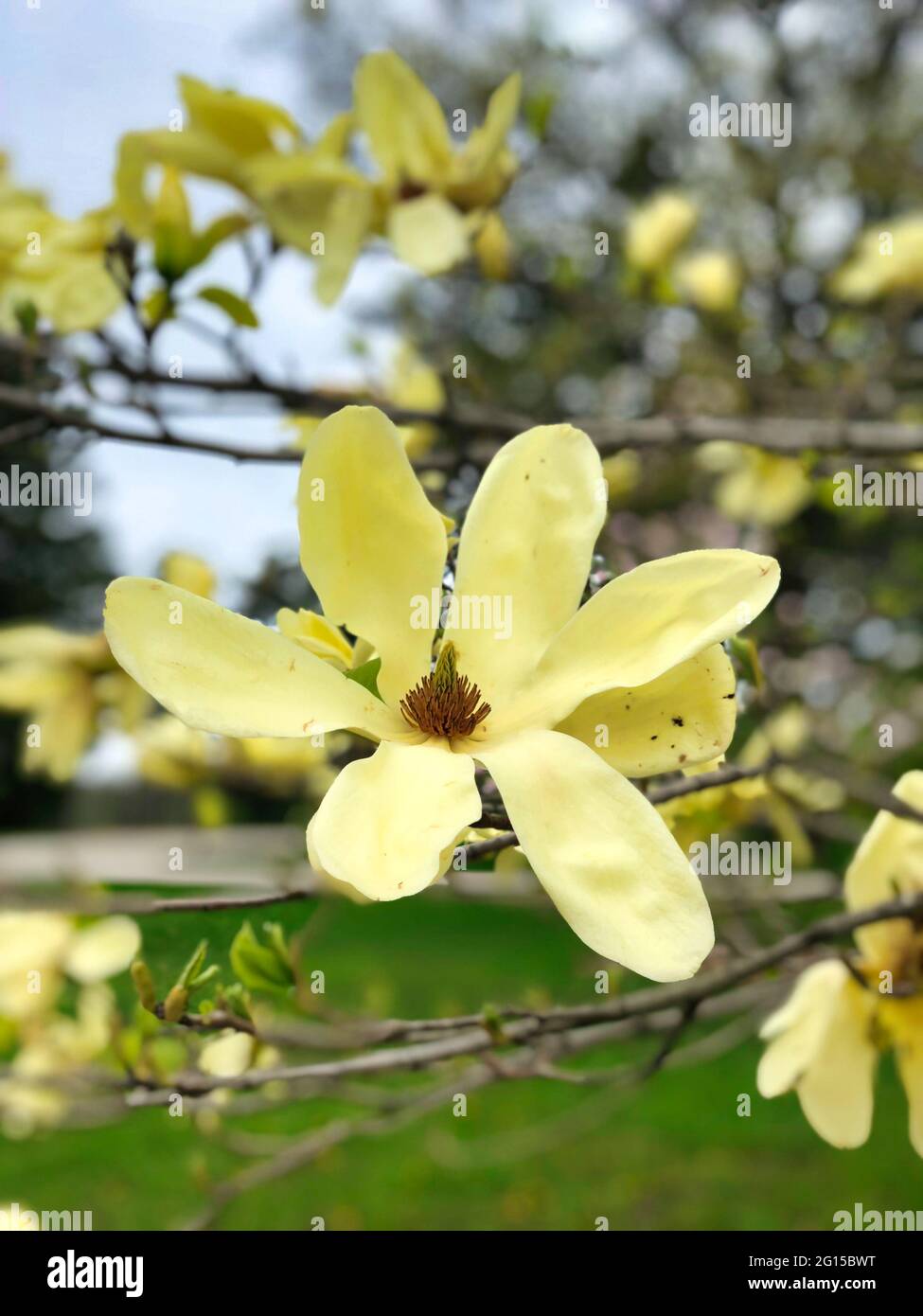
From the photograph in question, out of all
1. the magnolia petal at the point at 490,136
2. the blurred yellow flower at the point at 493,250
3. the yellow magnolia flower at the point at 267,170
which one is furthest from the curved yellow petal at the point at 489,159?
the blurred yellow flower at the point at 493,250

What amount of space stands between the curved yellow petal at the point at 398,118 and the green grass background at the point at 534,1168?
206cm

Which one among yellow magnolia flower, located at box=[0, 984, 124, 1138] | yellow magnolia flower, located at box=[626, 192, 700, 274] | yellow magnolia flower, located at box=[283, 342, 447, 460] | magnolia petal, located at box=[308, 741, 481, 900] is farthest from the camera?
yellow magnolia flower, located at box=[626, 192, 700, 274]

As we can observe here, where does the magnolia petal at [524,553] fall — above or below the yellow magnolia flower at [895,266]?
below

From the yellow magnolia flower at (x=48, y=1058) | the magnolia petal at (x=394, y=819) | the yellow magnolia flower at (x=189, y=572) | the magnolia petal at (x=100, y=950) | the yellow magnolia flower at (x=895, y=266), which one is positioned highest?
the yellow magnolia flower at (x=895, y=266)

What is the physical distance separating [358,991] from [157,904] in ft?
18.1

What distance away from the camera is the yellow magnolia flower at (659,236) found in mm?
2098

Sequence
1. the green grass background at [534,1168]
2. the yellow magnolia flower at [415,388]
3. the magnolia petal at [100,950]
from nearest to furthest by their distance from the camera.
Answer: the magnolia petal at [100,950] < the yellow magnolia flower at [415,388] < the green grass background at [534,1168]

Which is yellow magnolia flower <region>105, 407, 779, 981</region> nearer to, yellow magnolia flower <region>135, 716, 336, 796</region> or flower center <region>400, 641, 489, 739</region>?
flower center <region>400, 641, 489, 739</region>

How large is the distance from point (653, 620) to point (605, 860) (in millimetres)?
121

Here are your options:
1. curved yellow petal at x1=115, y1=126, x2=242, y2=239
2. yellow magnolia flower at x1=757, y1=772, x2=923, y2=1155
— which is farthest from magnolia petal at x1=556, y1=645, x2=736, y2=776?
curved yellow petal at x1=115, y1=126, x2=242, y2=239

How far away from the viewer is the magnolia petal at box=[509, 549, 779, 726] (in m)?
0.53

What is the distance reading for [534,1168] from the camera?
153 inches

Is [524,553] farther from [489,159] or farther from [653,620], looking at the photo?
[489,159]

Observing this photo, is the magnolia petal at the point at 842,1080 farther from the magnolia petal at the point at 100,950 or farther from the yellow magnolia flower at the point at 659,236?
the yellow magnolia flower at the point at 659,236
